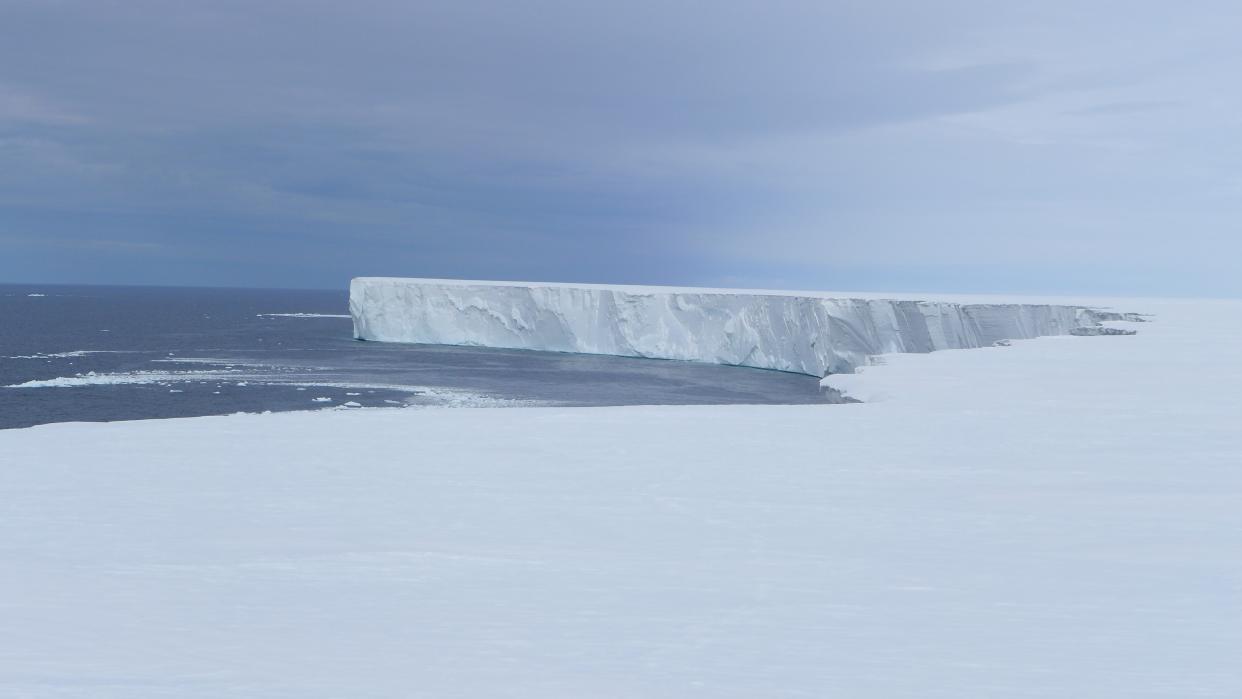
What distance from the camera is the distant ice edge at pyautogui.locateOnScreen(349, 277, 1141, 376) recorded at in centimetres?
2873

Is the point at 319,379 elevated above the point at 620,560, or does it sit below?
below

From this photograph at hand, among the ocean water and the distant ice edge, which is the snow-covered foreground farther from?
the distant ice edge

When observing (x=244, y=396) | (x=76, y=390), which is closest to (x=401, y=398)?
(x=244, y=396)

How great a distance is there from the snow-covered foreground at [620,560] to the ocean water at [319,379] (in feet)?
18.5

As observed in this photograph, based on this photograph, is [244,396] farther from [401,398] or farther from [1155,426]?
[1155,426]

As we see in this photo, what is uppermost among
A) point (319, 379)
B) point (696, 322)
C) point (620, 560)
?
point (696, 322)

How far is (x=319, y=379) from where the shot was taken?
2944 centimetres

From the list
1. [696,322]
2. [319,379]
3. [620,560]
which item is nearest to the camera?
[620,560]

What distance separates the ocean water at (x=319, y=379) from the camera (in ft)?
78.4

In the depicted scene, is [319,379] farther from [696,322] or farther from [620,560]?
[620,560]

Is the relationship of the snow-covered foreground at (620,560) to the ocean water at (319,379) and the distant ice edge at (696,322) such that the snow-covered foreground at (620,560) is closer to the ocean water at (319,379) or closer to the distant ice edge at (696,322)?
the ocean water at (319,379)

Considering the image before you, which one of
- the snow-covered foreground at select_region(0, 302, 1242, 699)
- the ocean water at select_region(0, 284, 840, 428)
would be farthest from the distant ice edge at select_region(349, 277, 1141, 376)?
the snow-covered foreground at select_region(0, 302, 1242, 699)

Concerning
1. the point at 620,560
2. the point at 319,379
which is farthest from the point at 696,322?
the point at 620,560

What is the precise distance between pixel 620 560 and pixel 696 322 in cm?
3418
